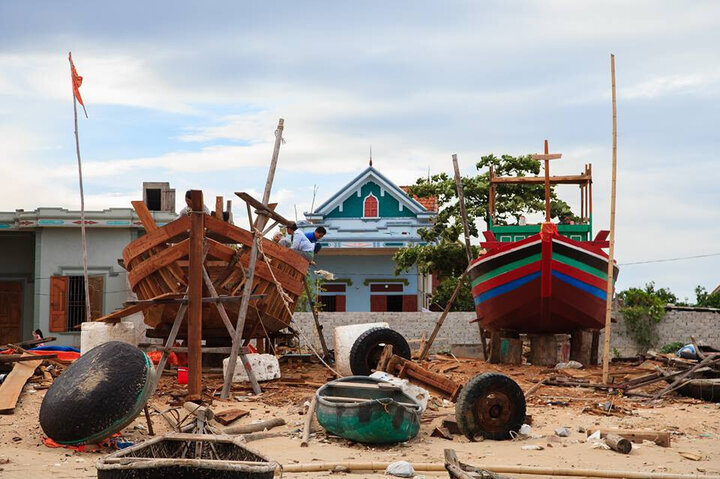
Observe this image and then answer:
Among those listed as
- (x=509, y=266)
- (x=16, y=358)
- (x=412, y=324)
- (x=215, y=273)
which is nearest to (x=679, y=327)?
(x=412, y=324)

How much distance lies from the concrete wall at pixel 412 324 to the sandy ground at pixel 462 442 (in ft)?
32.3

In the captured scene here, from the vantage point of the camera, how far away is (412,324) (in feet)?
79.6

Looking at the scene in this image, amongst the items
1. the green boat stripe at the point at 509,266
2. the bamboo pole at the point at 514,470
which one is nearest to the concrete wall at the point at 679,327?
the green boat stripe at the point at 509,266

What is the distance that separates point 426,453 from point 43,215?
59.7ft

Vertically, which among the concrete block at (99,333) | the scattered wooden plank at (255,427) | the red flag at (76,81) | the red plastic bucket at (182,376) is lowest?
the scattered wooden plank at (255,427)

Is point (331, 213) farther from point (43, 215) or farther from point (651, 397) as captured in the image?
point (651, 397)

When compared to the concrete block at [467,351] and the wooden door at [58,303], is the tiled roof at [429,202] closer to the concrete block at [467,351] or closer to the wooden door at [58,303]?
the concrete block at [467,351]

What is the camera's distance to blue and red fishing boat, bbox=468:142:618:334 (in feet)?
59.5

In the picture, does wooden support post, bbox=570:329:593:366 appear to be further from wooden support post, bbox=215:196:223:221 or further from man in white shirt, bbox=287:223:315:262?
wooden support post, bbox=215:196:223:221

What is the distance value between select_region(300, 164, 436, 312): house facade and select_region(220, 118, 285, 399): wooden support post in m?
20.1

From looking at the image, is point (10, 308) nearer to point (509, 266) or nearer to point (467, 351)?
point (467, 351)

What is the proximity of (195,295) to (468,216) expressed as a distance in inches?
777

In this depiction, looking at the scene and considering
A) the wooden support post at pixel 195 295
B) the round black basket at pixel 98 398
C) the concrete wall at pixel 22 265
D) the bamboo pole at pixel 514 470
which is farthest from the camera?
the concrete wall at pixel 22 265

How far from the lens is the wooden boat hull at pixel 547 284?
714 inches
